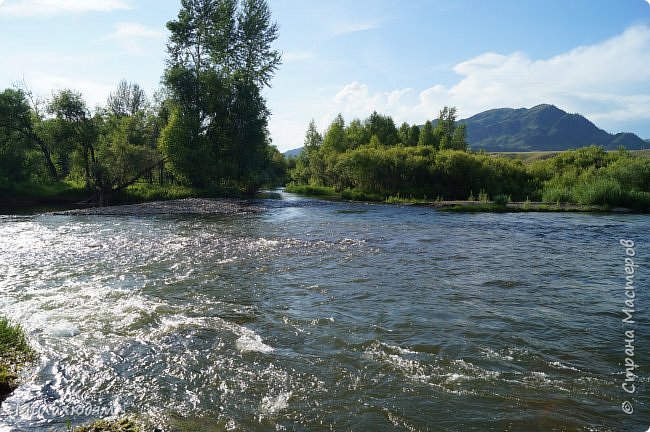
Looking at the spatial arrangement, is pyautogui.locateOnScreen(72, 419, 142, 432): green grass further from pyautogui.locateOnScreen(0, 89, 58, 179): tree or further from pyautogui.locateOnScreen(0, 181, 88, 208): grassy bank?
pyautogui.locateOnScreen(0, 89, 58, 179): tree

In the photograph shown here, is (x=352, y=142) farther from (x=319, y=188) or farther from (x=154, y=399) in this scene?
(x=154, y=399)

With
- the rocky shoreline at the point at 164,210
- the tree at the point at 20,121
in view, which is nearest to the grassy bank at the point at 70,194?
the tree at the point at 20,121

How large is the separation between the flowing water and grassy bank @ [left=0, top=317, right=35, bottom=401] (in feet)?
0.80

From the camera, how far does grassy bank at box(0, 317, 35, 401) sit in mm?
5547

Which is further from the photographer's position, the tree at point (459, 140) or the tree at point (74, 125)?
the tree at point (459, 140)

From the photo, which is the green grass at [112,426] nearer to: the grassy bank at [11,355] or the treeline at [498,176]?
the grassy bank at [11,355]

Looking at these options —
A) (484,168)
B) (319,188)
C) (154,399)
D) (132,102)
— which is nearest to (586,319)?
(154,399)

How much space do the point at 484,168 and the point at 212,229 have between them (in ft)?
120

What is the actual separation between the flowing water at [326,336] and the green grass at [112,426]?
29 cm

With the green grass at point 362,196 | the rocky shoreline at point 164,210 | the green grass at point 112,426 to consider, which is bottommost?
the green grass at point 112,426

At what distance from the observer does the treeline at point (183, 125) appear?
136 feet

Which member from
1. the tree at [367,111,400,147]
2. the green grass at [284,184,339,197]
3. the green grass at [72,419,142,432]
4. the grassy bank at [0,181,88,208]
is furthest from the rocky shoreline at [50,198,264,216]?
the tree at [367,111,400,147]

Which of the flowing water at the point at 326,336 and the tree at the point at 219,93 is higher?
the tree at the point at 219,93

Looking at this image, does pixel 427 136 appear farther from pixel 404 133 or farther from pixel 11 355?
pixel 11 355
